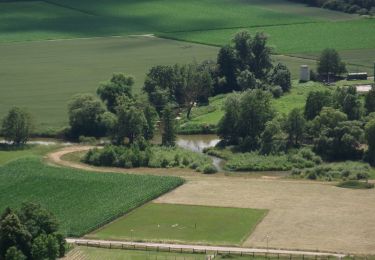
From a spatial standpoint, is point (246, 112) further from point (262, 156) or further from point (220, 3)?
point (220, 3)

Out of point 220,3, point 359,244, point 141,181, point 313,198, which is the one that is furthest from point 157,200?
point 220,3

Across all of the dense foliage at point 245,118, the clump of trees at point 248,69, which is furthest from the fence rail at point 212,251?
the clump of trees at point 248,69

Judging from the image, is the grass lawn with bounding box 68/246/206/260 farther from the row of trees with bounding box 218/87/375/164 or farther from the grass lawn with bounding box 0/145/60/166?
the row of trees with bounding box 218/87/375/164

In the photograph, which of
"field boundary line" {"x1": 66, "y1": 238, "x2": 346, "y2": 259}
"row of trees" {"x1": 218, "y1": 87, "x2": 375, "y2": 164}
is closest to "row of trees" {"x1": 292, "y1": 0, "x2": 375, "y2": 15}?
"row of trees" {"x1": 218, "y1": 87, "x2": 375, "y2": 164}

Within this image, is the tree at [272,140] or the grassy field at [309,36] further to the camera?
the grassy field at [309,36]

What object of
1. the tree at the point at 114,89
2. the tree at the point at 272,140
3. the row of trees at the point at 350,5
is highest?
the row of trees at the point at 350,5

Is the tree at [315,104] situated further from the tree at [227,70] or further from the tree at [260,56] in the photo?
the tree at [260,56]
